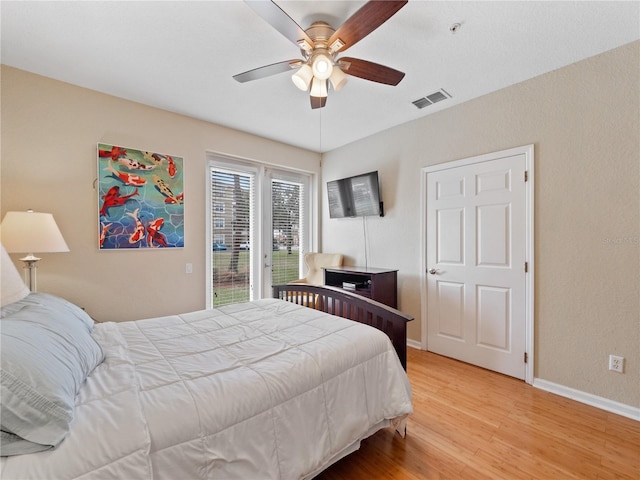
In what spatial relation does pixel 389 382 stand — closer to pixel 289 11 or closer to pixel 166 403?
pixel 166 403

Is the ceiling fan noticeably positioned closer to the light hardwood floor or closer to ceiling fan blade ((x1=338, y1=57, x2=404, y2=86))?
ceiling fan blade ((x1=338, y1=57, x2=404, y2=86))

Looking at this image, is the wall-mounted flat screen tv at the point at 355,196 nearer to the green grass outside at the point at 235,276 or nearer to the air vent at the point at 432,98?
the air vent at the point at 432,98

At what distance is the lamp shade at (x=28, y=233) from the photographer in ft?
6.25

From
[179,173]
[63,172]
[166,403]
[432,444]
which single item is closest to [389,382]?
[432,444]

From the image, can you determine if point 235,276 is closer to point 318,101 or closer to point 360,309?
point 360,309

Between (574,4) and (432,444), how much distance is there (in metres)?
2.81

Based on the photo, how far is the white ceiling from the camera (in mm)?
1723

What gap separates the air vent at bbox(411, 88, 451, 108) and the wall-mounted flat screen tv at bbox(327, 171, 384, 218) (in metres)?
0.92

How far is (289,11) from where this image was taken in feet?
5.72

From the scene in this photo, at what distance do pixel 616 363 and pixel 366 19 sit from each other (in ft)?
9.51

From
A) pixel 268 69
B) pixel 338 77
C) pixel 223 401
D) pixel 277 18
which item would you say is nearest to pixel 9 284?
pixel 223 401

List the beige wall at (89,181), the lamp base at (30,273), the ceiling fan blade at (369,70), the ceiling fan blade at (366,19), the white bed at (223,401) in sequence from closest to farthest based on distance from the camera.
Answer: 1. the white bed at (223,401)
2. the ceiling fan blade at (366,19)
3. the ceiling fan blade at (369,70)
4. the lamp base at (30,273)
5. the beige wall at (89,181)

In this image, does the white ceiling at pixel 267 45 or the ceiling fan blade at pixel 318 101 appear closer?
the white ceiling at pixel 267 45

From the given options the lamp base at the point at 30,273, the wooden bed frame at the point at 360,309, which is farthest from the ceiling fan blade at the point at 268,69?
the lamp base at the point at 30,273
